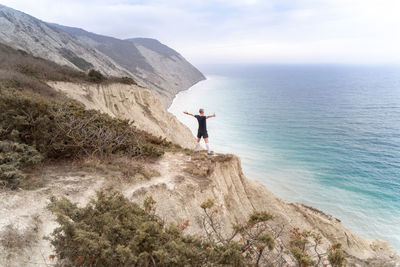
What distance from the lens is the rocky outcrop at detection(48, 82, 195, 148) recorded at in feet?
70.5

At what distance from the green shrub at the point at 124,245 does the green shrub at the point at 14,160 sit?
2193 mm

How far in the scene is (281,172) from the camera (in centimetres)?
2247

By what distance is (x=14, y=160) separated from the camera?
6.48 m

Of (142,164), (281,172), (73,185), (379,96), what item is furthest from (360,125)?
(73,185)

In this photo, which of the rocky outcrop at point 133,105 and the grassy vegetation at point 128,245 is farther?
the rocky outcrop at point 133,105

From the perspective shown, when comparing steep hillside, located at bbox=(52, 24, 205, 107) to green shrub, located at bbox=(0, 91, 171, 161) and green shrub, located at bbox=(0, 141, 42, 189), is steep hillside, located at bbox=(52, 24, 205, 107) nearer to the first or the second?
green shrub, located at bbox=(0, 91, 171, 161)

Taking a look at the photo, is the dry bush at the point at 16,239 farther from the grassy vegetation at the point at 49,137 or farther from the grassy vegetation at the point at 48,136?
the grassy vegetation at the point at 48,136

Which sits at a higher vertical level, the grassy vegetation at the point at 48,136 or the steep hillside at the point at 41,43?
the steep hillside at the point at 41,43

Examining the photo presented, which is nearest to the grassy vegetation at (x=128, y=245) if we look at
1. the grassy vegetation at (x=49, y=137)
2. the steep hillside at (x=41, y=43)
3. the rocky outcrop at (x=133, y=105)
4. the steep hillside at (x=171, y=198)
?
the steep hillside at (x=171, y=198)

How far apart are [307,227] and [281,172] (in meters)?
11.6

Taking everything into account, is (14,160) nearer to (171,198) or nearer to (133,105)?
(171,198)

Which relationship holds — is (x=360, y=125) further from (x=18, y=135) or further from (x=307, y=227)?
(x=18, y=135)

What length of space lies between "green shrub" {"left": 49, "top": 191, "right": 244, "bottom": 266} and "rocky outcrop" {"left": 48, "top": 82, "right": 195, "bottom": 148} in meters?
17.7

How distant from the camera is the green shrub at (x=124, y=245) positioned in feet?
11.7
